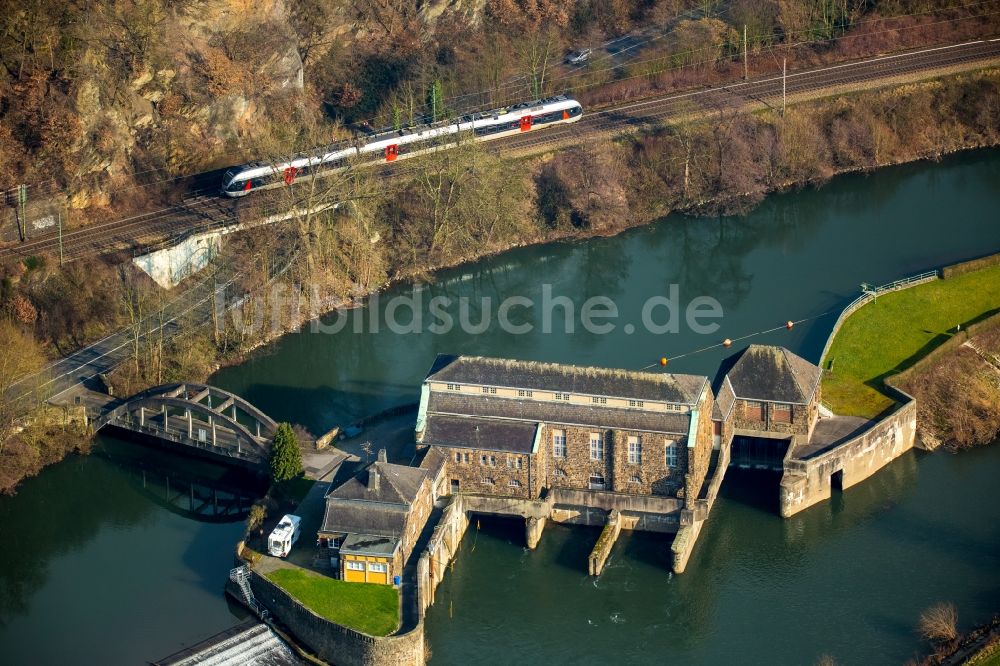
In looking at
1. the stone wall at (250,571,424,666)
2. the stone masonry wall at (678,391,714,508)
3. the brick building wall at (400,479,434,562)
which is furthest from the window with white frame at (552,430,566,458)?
the stone wall at (250,571,424,666)

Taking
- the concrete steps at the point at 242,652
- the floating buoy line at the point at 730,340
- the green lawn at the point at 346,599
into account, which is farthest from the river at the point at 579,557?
the green lawn at the point at 346,599

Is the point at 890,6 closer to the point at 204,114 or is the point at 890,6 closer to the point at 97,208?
the point at 204,114

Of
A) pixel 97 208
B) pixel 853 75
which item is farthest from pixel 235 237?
pixel 853 75

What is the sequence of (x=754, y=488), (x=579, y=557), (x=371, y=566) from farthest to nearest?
(x=754, y=488)
(x=579, y=557)
(x=371, y=566)

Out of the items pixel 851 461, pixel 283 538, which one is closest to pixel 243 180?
pixel 283 538

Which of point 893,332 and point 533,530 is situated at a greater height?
point 893,332

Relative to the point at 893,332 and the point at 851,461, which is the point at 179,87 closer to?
the point at 893,332

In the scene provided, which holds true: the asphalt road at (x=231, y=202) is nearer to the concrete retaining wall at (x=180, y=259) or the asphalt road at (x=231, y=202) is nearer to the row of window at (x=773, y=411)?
the concrete retaining wall at (x=180, y=259)
